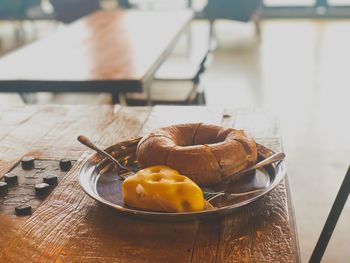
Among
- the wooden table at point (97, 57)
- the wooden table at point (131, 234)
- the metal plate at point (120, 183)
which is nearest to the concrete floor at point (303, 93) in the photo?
the wooden table at point (97, 57)

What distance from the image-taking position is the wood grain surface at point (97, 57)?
7.59 feet

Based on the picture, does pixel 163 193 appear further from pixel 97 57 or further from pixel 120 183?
pixel 97 57

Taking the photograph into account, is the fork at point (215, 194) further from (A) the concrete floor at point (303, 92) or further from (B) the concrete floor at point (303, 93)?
(B) the concrete floor at point (303, 93)

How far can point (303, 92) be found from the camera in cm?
424

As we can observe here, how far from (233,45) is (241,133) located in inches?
188

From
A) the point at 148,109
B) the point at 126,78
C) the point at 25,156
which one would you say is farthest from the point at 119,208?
the point at 126,78

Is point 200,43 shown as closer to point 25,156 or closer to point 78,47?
point 78,47

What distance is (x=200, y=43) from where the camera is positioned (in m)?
5.57

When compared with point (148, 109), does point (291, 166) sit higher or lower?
lower

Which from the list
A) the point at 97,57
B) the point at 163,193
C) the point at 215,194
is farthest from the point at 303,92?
the point at 163,193

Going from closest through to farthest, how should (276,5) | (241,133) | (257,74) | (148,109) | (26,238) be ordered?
(26,238) → (241,133) → (148,109) → (257,74) → (276,5)

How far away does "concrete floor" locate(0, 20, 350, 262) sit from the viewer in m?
2.58

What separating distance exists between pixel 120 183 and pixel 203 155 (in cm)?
20

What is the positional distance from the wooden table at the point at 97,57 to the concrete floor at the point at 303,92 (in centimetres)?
44
